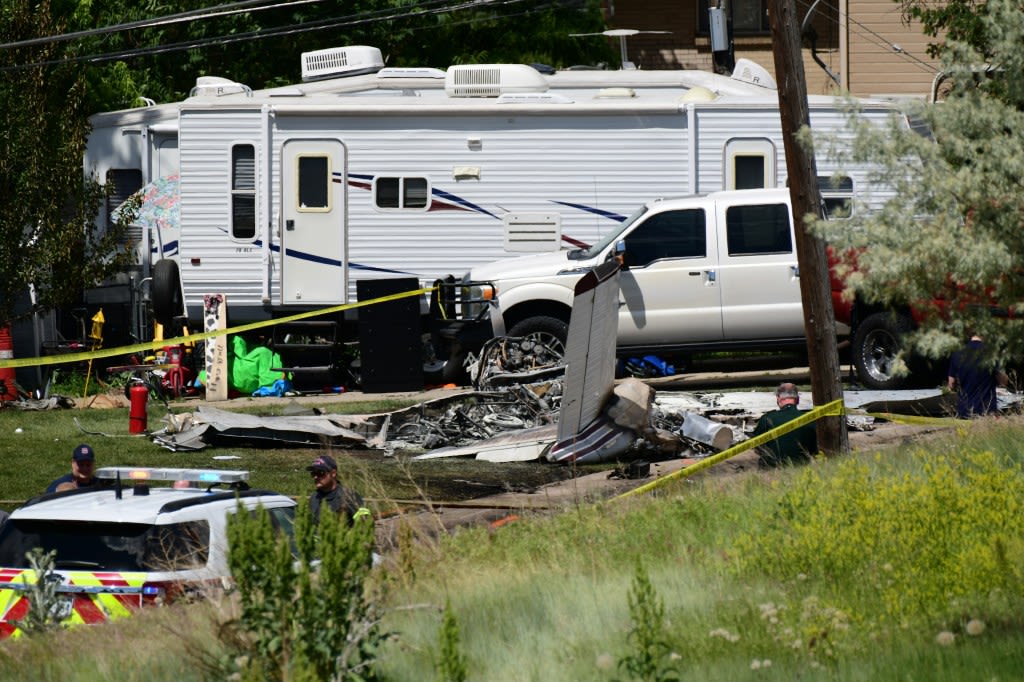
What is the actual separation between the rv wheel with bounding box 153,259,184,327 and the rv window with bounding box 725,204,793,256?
7387 millimetres

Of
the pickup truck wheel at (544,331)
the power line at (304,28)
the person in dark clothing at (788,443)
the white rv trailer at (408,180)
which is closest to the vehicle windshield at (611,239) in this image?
the pickup truck wheel at (544,331)

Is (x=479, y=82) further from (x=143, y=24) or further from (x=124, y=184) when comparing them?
(x=124, y=184)

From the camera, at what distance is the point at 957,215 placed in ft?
24.4

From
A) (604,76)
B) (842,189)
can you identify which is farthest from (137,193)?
(842,189)

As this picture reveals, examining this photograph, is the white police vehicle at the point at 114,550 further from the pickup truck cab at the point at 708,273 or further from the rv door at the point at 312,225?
the rv door at the point at 312,225

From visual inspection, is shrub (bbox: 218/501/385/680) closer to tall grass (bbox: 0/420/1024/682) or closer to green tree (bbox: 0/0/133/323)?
tall grass (bbox: 0/420/1024/682)

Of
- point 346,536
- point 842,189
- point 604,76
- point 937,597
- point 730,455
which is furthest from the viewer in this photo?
point 604,76

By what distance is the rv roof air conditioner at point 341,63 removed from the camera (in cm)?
2052

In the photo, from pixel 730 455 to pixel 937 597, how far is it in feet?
15.1

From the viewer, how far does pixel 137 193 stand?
67.6 ft

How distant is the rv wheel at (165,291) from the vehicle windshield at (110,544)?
1138cm

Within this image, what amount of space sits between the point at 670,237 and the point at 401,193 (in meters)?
3.91

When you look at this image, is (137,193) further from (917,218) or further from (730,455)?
(917,218)

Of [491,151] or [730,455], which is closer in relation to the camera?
[730,455]
